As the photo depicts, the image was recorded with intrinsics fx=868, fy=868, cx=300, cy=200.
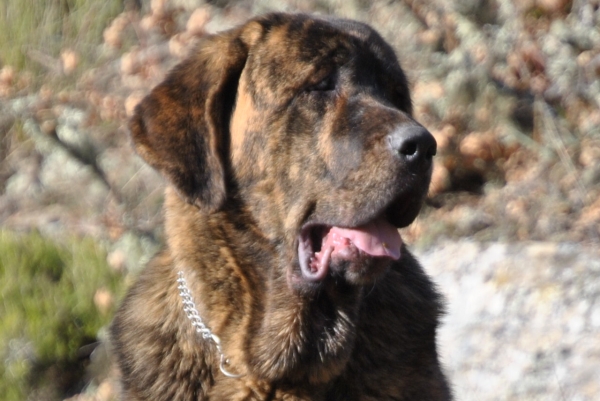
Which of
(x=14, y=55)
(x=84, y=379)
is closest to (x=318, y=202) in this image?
(x=84, y=379)

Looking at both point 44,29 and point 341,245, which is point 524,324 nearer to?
point 341,245

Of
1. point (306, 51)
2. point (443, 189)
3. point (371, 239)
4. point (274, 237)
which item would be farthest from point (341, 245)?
point (443, 189)

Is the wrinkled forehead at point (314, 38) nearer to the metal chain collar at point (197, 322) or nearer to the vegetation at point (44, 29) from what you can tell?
the metal chain collar at point (197, 322)

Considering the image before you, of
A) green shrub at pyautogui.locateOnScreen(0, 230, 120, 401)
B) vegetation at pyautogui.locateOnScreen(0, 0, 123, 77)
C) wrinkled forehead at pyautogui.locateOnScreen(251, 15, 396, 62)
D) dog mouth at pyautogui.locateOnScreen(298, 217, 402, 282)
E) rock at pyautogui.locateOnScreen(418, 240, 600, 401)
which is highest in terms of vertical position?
wrinkled forehead at pyautogui.locateOnScreen(251, 15, 396, 62)

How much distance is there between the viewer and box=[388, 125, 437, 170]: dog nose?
3.03 meters

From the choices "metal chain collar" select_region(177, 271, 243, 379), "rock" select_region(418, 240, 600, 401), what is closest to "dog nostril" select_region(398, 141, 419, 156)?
"metal chain collar" select_region(177, 271, 243, 379)

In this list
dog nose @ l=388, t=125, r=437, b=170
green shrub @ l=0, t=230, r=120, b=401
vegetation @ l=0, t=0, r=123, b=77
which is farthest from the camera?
vegetation @ l=0, t=0, r=123, b=77

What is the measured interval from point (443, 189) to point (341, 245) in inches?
121

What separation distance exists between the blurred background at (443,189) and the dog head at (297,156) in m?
1.45

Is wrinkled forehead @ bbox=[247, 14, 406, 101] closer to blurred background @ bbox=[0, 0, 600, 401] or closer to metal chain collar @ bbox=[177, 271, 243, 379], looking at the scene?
metal chain collar @ bbox=[177, 271, 243, 379]

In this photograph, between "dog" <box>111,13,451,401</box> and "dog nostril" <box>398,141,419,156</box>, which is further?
"dog" <box>111,13,451,401</box>

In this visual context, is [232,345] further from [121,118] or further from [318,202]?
[121,118]

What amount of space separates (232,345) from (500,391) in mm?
1743

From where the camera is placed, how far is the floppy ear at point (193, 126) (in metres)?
3.24
